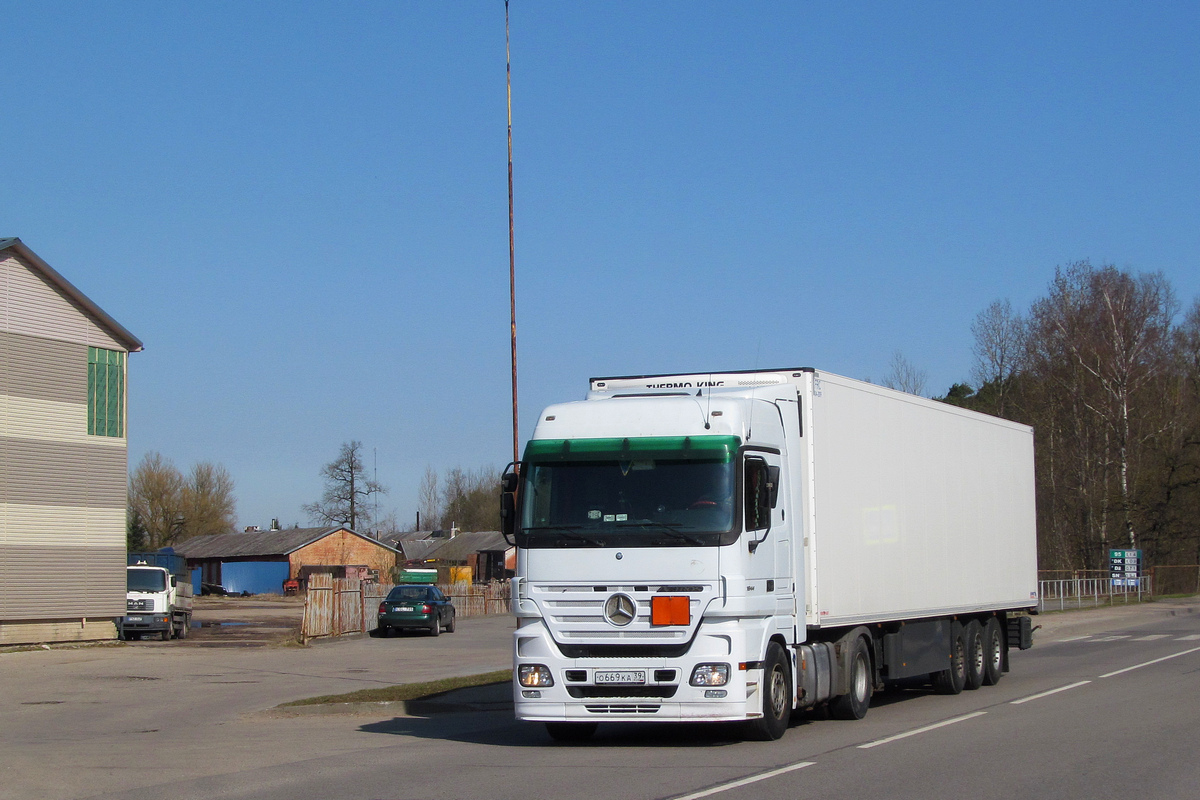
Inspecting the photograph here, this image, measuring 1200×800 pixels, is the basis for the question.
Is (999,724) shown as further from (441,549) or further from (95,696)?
(441,549)

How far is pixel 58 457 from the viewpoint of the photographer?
32.2m

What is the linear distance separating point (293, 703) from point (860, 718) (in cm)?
759

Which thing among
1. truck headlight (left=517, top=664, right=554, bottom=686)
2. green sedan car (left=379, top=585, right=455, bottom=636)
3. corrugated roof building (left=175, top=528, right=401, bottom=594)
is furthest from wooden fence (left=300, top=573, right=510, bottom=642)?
corrugated roof building (left=175, top=528, right=401, bottom=594)

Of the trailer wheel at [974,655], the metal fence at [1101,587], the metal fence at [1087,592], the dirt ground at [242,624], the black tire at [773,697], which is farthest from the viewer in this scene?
the metal fence at [1101,587]

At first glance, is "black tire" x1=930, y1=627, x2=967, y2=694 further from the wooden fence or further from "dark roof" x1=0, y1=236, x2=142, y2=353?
"dark roof" x1=0, y1=236, x2=142, y2=353

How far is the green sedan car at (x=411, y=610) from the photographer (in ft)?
118

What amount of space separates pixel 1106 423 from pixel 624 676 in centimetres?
5063

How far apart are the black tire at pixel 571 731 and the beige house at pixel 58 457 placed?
889 inches

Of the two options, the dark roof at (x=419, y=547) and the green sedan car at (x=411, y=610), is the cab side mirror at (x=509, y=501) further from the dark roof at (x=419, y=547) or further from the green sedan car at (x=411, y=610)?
the dark roof at (x=419, y=547)

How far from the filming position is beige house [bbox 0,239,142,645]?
30.9 meters

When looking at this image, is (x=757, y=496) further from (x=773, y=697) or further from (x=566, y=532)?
(x=773, y=697)

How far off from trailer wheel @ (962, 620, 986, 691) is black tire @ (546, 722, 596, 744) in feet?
25.0

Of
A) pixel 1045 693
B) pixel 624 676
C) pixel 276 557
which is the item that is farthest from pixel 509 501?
pixel 276 557

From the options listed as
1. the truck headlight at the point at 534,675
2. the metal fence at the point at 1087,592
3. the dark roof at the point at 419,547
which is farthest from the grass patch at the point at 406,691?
the dark roof at the point at 419,547
